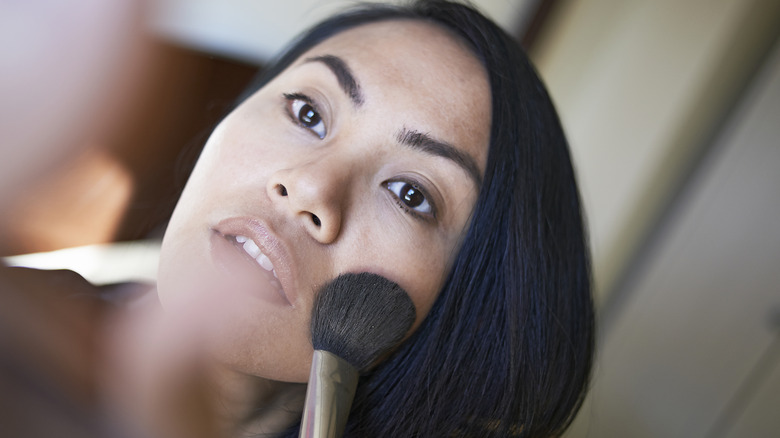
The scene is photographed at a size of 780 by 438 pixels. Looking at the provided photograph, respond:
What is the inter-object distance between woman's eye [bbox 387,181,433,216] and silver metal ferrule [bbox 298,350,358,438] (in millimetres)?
147

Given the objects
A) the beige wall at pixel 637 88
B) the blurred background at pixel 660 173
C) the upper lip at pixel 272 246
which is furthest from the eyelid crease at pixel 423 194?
the beige wall at pixel 637 88

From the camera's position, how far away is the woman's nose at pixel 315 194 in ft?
1.64

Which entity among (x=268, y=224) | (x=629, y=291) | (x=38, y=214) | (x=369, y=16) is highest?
(x=369, y=16)

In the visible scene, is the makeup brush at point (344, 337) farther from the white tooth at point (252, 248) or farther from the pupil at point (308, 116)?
the pupil at point (308, 116)

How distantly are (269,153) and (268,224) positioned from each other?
0.08 m

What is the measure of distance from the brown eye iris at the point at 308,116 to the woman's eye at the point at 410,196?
93mm

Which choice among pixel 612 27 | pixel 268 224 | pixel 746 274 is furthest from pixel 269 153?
pixel 612 27

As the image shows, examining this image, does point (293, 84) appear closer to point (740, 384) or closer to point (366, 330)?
point (366, 330)

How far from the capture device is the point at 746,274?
42.8 inches

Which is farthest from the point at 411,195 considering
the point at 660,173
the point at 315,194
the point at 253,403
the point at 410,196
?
the point at 660,173

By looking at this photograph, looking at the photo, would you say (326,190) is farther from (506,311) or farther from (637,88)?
(637,88)

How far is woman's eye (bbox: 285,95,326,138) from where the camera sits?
585 millimetres

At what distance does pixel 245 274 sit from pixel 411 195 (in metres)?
0.16

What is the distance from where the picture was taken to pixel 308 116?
0.60m
